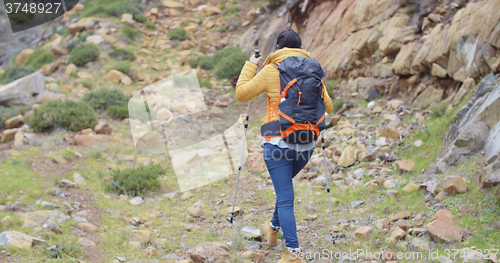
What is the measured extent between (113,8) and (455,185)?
20711 millimetres

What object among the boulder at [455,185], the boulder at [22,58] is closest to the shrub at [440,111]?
the boulder at [455,185]

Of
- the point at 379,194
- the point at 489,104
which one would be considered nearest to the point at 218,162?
the point at 379,194

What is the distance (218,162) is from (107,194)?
2.00 meters

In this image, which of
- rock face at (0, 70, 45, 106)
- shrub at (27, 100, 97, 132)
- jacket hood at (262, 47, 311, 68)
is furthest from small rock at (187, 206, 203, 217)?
rock face at (0, 70, 45, 106)

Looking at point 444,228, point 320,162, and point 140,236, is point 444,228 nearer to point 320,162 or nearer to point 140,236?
point 320,162

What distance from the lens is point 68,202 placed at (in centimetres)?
507

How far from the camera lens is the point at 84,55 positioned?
1530cm

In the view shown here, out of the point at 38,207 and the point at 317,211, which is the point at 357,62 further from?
the point at 38,207

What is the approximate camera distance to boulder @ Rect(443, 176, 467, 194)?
4.24m

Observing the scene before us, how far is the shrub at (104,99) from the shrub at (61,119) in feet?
4.07

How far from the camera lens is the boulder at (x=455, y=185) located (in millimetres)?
4240

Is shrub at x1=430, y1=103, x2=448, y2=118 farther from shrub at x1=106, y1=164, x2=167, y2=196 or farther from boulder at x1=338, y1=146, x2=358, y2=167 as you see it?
shrub at x1=106, y1=164, x2=167, y2=196

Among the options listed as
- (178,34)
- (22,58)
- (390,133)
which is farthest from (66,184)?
(22,58)

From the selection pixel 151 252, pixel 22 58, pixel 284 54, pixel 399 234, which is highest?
pixel 284 54
